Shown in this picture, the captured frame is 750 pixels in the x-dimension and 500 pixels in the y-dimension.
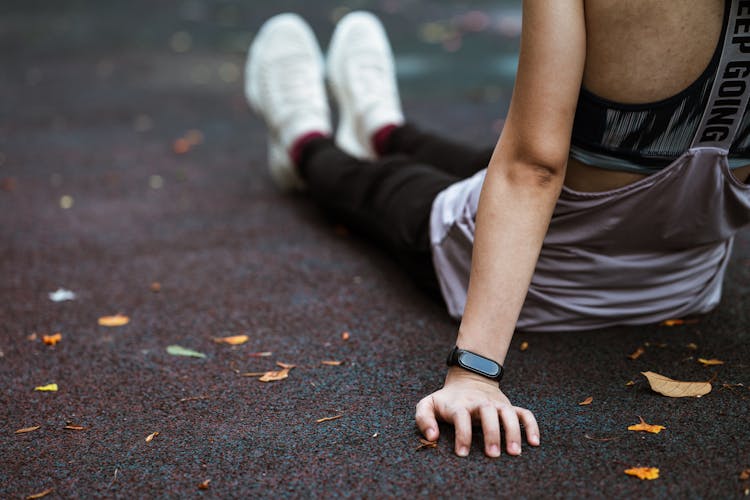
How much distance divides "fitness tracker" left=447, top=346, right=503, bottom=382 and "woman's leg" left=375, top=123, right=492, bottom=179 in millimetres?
1076

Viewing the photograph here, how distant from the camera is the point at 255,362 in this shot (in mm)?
1910

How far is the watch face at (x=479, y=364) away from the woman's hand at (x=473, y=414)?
0.05 ft

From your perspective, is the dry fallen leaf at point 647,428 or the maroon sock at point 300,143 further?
the maroon sock at point 300,143

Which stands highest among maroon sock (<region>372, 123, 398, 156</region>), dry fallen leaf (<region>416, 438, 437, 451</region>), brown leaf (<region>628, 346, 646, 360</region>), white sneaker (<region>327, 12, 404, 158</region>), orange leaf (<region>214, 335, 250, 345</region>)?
white sneaker (<region>327, 12, 404, 158</region>)

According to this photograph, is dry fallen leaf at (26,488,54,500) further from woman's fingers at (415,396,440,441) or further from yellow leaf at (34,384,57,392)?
woman's fingers at (415,396,440,441)

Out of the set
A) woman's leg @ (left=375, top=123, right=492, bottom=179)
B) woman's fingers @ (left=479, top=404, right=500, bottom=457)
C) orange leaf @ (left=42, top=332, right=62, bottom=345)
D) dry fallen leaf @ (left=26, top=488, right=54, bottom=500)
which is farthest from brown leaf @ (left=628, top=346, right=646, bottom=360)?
Answer: orange leaf @ (left=42, top=332, right=62, bottom=345)

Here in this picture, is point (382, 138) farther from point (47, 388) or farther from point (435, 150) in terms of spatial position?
point (47, 388)

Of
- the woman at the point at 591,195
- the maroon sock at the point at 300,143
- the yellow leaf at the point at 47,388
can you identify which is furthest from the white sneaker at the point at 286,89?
the yellow leaf at the point at 47,388

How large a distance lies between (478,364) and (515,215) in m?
0.28

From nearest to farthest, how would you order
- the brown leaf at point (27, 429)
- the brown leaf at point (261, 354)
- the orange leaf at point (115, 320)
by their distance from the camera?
1. the brown leaf at point (27, 429)
2. the brown leaf at point (261, 354)
3. the orange leaf at point (115, 320)

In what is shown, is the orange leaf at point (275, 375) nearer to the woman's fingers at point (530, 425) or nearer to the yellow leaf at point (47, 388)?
the yellow leaf at point (47, 388)

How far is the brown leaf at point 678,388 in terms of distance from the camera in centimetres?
166

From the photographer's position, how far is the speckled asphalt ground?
1.44 metres

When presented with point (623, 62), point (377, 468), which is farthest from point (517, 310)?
point (623, 62)
